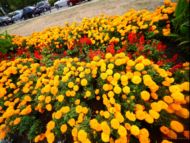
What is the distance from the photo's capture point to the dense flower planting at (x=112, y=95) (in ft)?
7.34

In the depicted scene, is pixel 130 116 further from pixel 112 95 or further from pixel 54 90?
pixel 54 90

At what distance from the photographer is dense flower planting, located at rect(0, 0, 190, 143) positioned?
2238mm

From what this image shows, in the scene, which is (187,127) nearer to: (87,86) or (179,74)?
(179,74)

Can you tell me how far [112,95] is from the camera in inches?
102

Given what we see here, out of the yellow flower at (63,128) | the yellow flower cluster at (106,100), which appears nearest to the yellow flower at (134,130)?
the yellow flower cluster at (106,100)

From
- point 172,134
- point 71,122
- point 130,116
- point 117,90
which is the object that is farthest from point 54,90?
point 172,134

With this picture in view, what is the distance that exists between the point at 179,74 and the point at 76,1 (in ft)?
63.6

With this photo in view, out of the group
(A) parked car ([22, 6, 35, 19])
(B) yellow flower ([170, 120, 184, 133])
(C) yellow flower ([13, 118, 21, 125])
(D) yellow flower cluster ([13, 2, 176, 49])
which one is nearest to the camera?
(B) yellow flower ([170, 120, 184, 133])

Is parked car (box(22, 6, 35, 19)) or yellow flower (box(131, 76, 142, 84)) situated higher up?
yellow flower (box(131, 76, 142, 84))

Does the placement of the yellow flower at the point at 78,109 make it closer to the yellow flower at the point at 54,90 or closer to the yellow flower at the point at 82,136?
the yellow flower at the point at 82,136

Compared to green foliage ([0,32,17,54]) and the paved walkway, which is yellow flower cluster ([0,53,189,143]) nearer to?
green foliage ([0,32,17,54])

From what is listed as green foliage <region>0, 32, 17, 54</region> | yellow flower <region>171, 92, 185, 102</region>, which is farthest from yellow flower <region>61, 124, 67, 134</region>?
green foliage <region>0, 32, 17, 54</region>

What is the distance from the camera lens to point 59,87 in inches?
123

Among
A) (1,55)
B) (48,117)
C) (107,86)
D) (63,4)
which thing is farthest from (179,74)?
(63,4)
